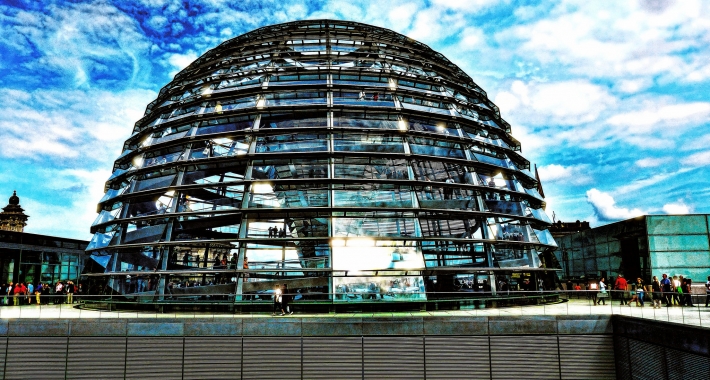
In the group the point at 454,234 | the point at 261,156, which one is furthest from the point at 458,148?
the point at 261,156

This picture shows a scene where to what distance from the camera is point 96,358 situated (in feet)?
47.4

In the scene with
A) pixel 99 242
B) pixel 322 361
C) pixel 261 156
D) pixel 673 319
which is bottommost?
pixel 322 361

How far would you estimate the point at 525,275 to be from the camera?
20219 millimetres

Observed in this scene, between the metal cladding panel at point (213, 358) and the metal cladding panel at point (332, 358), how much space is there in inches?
78.1

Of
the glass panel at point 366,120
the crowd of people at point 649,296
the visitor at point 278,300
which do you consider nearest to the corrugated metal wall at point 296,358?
the visitor at point 278,300

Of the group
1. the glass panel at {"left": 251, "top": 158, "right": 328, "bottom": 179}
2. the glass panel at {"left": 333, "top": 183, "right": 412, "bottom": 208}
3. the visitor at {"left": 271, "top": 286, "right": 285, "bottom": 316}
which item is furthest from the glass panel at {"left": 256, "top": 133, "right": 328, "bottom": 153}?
the visitor at {"left": 271, "top": 286, "right": 285, "bottom": 316}

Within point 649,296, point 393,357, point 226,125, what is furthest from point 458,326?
point 226,125

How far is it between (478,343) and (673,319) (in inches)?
205

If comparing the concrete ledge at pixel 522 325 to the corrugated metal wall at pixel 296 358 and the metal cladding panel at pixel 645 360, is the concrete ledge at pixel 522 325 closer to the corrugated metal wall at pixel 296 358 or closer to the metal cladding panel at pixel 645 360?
the corrugated metal wall at pixel 296 358

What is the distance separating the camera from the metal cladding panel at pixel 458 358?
14.5m

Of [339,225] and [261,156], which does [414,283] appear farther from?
[261,156]

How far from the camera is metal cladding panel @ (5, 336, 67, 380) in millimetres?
14398

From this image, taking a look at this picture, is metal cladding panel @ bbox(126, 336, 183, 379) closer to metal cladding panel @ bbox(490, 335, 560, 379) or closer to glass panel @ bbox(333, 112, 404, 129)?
metal cladding panel @ bbox(490, 335, 560, 379)

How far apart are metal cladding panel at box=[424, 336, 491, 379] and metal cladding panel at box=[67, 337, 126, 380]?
8.81 meters
